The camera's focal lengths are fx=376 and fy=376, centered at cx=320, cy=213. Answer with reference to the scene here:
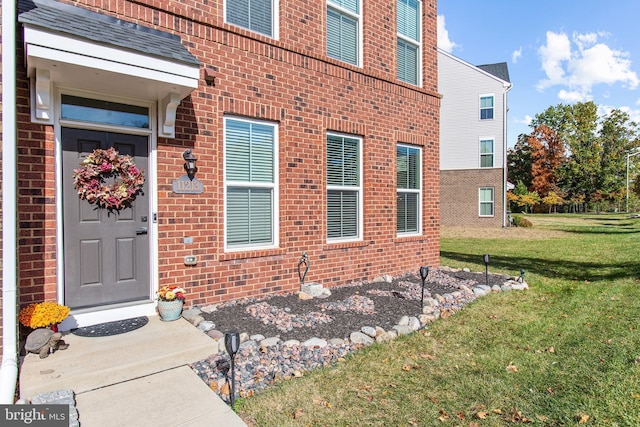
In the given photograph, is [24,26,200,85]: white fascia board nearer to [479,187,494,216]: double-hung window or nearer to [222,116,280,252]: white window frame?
[222,116,280,252]: white window frame

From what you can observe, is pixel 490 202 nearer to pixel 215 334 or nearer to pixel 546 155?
pixel 215 334

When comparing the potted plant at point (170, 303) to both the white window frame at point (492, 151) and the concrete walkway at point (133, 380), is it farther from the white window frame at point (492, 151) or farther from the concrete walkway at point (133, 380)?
the white window frame at point (492, 151)

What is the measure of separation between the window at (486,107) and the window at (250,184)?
18.6 meters

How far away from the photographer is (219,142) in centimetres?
504

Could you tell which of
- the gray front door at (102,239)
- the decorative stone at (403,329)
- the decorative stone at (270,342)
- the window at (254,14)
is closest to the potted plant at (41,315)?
the gray front door at (102,239)

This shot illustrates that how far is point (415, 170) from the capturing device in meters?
7.90

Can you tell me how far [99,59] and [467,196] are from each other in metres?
21.6

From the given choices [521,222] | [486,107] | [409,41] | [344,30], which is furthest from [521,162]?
[344,30]

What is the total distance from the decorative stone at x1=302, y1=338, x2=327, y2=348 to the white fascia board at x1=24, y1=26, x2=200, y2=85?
9.92 feet

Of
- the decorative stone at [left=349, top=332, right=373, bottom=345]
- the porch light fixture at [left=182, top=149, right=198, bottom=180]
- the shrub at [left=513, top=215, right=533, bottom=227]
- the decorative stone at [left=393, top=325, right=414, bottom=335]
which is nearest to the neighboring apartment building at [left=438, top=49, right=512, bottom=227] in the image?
the shrub at [left=513, top=215, right=533, bottom=227]

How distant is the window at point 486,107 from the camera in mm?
20703

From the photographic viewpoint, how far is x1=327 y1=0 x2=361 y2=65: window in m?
6.47

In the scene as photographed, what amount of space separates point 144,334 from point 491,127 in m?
21.3

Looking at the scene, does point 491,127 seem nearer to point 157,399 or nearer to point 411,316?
point 411,316
